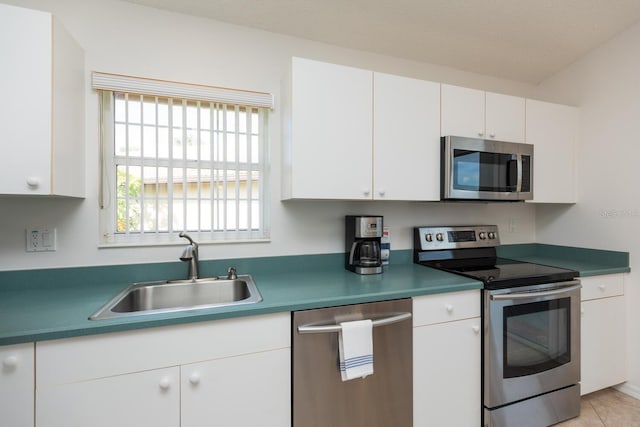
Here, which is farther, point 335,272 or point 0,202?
point 335,272

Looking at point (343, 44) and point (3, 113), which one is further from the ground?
point (343, 44)

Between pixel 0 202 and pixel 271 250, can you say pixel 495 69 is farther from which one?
pixel 0 202

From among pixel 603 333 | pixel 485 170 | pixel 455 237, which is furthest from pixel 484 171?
pixel 603 333

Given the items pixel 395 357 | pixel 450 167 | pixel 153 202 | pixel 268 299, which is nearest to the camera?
pixel 268 299

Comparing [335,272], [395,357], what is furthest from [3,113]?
[395,357]

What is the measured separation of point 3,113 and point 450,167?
2111 mm

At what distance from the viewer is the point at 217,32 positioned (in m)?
1.77

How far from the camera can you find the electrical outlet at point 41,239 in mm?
1490

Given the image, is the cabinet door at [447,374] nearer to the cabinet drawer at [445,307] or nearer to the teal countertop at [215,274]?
the cabinet drawer at [445,307]

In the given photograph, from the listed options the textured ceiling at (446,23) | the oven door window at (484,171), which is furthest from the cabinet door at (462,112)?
the textured ceiling at (446,23)

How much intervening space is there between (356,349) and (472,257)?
1.39 meters

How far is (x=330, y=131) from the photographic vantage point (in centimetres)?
164

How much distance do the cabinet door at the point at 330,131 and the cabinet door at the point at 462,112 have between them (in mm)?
524

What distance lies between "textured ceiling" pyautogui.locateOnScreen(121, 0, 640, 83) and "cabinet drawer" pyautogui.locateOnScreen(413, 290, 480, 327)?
165cm
